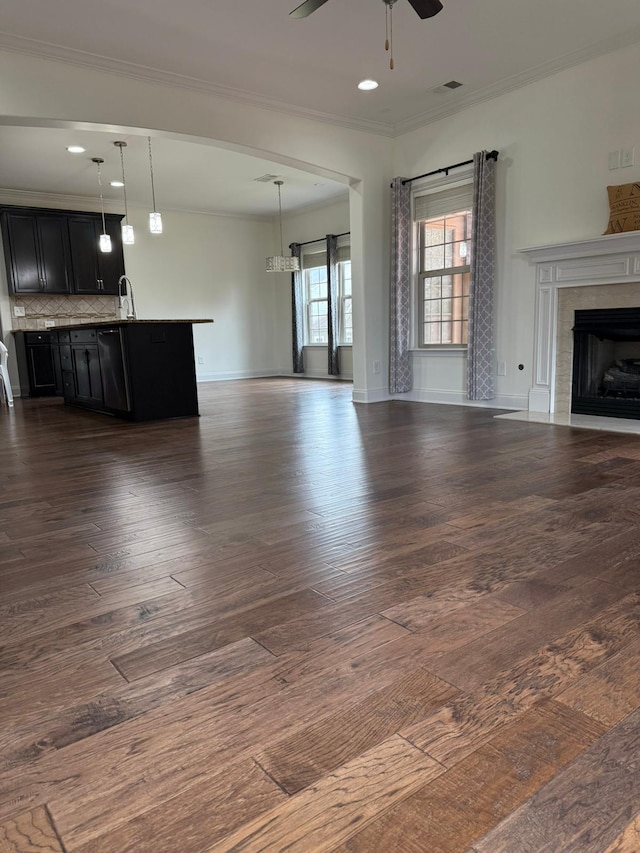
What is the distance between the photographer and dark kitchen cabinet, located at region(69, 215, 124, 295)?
854 cm

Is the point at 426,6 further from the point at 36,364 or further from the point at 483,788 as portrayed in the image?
the point at 36,364

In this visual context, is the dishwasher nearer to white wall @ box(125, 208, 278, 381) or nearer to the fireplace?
white wall @ box(125, 208, 278, 381)

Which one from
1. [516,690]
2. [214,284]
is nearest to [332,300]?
[214,284]

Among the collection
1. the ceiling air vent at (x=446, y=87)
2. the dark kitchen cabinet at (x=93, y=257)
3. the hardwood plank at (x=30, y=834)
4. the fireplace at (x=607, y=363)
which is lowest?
the hardwood plank at (x=30, y=834)

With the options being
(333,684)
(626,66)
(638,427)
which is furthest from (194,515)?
(626,66)

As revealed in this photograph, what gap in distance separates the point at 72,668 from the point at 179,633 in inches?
10.7

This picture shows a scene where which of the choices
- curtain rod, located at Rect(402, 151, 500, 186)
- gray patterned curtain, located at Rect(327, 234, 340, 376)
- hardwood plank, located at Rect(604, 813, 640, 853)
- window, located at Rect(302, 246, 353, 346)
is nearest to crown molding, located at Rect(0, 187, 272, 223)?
window, located at Rect(302, 246, 353, 346)

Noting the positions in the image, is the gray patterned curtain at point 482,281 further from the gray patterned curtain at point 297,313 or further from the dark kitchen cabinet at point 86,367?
the gray patterned curtain at point 297,313

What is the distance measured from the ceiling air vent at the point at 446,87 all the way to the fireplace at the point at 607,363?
235cm

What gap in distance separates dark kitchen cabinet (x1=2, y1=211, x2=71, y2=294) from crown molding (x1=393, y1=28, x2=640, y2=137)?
513 centimetres

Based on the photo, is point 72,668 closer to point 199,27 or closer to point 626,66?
point 199,27

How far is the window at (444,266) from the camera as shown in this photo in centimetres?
594

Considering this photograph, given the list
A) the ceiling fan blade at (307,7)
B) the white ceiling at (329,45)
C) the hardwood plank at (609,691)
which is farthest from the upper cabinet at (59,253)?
the hardwood plank at (609,691)

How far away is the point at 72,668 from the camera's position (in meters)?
1.40
